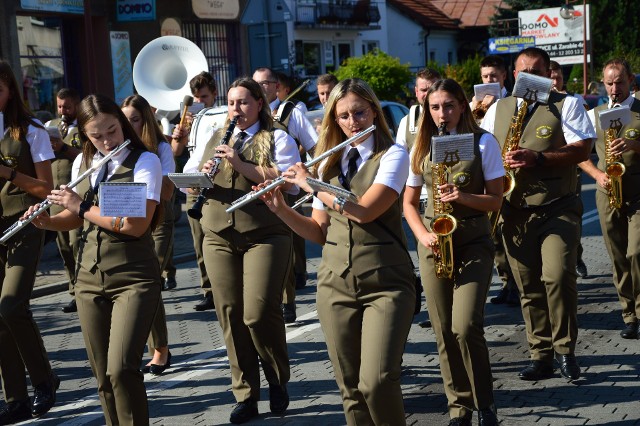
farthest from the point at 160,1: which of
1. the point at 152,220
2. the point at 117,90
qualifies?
the point at 152,220

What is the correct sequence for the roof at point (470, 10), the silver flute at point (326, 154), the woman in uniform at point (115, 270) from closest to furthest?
the silver flute at point (326, 154) < the woman in uniform at point (115, 270) < the roof at point (470, 10)

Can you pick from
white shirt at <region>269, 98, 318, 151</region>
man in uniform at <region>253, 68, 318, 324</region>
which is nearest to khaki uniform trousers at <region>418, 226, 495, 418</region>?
man in uniform at <region>253, 68, 318, 324</region>

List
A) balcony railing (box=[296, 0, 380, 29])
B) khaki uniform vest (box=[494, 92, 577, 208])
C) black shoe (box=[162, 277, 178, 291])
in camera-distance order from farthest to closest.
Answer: balcony railing (box=[296, 0, 380, 29]), black shoe (box=[162, 277, 178, 291]), khaki uniform vest (box=[494, 92, 577, 208])

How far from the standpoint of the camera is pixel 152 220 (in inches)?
220

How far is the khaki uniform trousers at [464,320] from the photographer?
5.68 metres

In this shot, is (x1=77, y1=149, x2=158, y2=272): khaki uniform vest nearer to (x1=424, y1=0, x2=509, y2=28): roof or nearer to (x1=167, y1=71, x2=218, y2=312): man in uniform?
(x1=167, y1=71, x2=218, y2=312): man in uniform

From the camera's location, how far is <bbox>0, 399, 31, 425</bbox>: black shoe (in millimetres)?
6598

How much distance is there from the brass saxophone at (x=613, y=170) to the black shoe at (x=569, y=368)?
5.46 feet

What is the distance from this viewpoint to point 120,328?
5.25 metres

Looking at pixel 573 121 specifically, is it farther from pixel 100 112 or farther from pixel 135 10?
pixel 135 10

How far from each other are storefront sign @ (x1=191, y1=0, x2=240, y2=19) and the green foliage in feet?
11.3

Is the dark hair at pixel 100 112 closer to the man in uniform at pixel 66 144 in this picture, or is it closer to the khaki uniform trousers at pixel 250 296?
the khaki uniform trousers at pixel 250 296

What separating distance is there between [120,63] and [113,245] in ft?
63.0

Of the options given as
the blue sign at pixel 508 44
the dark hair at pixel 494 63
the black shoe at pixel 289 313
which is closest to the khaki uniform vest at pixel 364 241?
the black shoe at pixel 289 313
